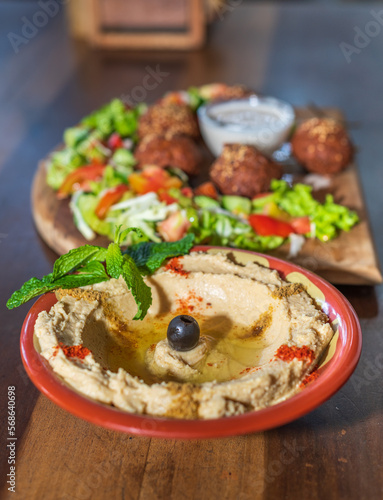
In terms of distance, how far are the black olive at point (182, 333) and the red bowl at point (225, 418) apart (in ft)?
1.28

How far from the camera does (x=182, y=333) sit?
207cm

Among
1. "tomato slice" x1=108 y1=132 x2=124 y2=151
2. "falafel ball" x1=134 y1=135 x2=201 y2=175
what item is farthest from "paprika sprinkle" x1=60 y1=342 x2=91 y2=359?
→ "tomato slice" x1=108 y1=132 x2=124 y2=151

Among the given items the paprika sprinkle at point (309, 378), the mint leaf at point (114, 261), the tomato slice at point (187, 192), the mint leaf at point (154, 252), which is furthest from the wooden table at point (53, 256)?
the tomato slice at point (187, 192)

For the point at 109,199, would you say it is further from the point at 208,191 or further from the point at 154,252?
the point at 154,252

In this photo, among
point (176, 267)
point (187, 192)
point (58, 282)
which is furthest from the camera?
point (187, 192)

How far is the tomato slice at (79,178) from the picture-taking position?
142 inches

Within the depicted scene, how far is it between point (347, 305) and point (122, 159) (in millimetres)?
2140

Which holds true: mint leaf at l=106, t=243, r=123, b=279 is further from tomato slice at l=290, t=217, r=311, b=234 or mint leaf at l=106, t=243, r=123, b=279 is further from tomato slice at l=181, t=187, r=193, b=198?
tomato slice at l=290, t=217, r=311, b=234

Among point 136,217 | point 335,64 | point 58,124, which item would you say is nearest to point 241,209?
point 136,217

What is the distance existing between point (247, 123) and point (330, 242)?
1209 millimetres

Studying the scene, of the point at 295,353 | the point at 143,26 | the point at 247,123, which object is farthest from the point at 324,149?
the point at 143,26

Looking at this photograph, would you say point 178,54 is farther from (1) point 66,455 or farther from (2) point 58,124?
(1) point 66,455

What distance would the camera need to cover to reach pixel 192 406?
1.79m

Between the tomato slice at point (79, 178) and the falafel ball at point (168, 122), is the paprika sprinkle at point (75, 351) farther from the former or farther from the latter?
the falafel ball at point (168, 122)
